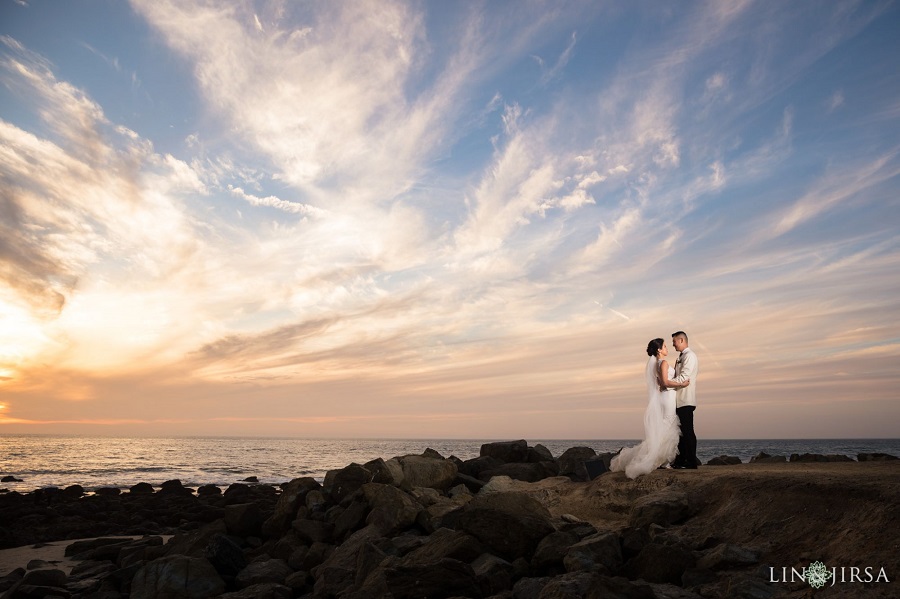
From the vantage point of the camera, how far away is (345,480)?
45.8 ft

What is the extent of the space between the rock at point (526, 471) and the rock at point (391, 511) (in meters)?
5.55

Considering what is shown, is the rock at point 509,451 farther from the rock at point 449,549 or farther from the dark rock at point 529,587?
the dark rock at point 529,587

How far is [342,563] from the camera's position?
30.5 feet

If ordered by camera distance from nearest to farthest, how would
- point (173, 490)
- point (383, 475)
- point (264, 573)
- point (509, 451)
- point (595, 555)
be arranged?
point (595, 555)
point (264, 573)
point (383, 475)
point (509, 451)
point (173, 490)

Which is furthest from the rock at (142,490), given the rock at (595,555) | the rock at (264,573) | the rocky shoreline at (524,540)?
the rock at (595,555)

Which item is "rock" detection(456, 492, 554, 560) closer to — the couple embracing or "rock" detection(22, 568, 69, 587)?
the couple embracing

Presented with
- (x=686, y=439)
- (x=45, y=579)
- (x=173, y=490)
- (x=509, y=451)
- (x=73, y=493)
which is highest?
(x=686, y=439)

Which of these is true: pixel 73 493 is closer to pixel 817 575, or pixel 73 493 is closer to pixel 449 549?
pixel 449 549

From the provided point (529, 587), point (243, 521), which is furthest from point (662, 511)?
point (243, 521)

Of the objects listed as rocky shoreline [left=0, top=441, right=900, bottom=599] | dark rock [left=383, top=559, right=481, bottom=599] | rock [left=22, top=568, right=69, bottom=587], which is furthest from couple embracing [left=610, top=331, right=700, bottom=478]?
rock [left=22, top=568, right=69, bottom=587]

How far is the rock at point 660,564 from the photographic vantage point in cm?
639

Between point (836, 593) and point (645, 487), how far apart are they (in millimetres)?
5775

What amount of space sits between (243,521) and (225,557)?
10.9ft

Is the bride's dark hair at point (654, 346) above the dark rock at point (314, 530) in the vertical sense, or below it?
above
